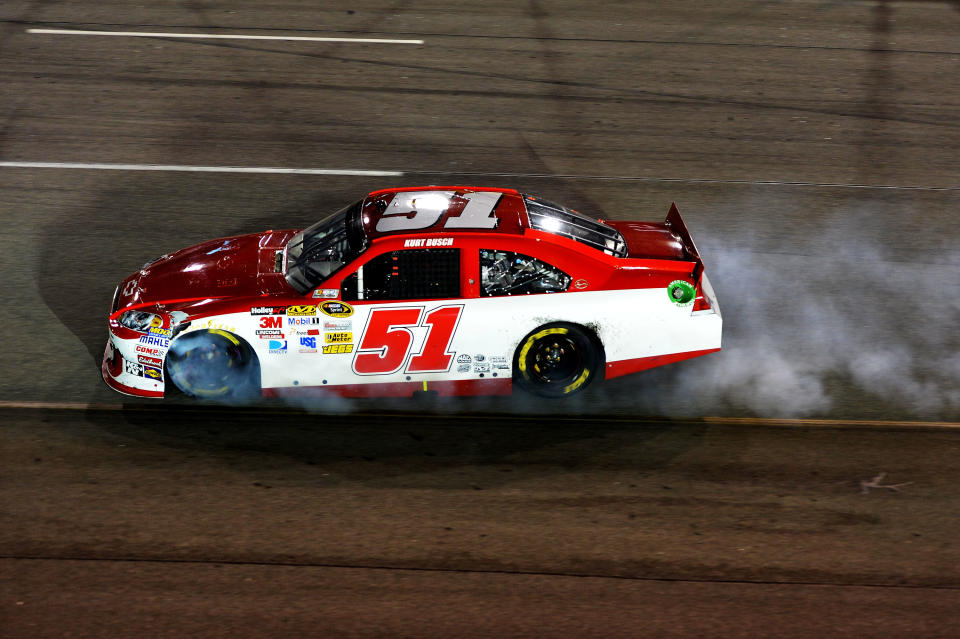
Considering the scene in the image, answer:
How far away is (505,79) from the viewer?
14656mm

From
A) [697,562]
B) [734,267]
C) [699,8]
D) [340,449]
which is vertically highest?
[699,8]

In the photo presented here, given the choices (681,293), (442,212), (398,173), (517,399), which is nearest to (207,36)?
(398,173)

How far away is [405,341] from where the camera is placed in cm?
780

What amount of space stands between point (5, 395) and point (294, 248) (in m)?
2.53

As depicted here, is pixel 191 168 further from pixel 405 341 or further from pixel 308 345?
pixel 405 341

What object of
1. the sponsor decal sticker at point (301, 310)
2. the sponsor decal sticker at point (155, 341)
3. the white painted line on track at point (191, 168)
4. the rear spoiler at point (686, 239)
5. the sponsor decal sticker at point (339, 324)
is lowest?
the sponsor decal sticker at point (155, 341)

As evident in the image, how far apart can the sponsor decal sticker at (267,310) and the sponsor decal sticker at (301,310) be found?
0.14 feet

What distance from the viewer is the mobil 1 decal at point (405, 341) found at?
7.73 m

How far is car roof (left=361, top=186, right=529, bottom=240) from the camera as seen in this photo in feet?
25.9

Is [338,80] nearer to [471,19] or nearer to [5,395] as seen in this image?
[471,19]

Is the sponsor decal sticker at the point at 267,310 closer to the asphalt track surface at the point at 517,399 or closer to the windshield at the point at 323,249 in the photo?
the windshield at the point at 323,249

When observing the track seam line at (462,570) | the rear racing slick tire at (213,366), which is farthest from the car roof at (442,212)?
the track seam line at (462,570)

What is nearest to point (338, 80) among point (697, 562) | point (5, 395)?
point (5, 395)

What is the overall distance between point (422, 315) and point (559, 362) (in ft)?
3.84
